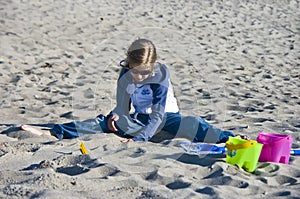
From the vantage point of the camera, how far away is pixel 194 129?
4539 mm

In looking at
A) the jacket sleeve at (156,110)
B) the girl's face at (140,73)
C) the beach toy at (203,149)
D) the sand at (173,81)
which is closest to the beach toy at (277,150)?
the sand at (173,81)

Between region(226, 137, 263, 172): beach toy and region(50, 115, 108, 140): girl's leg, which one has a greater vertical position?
region(226, 137, 263, 172): beach toy

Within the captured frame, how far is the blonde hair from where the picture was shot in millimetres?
4621

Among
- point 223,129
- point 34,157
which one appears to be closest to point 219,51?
point 223,129

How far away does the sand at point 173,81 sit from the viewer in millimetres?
3273

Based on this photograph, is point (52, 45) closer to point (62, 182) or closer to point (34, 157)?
point (34, 157)

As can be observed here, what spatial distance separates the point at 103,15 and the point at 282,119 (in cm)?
688

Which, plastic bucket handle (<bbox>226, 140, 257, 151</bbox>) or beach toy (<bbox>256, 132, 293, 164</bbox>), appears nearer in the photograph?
plastic bucket handle (<bbox>226, 140, 257, 151</bbox>)

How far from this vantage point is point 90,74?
7336 mm

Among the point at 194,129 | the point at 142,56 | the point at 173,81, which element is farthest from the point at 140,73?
the point at 173,81

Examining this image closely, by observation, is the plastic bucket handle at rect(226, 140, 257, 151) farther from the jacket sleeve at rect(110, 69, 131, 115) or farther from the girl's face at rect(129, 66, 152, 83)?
the jacket sleeve at rect(110, 69, 131, 115)

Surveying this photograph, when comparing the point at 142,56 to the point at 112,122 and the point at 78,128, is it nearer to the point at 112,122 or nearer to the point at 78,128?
the point at 112,122

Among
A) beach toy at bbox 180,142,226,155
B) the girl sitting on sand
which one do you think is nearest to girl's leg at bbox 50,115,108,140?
the girl sitting on sand

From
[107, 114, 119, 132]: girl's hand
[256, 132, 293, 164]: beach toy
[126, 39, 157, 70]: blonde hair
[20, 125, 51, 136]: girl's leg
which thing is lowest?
[20, 125, 51, 136]: girl's leg
